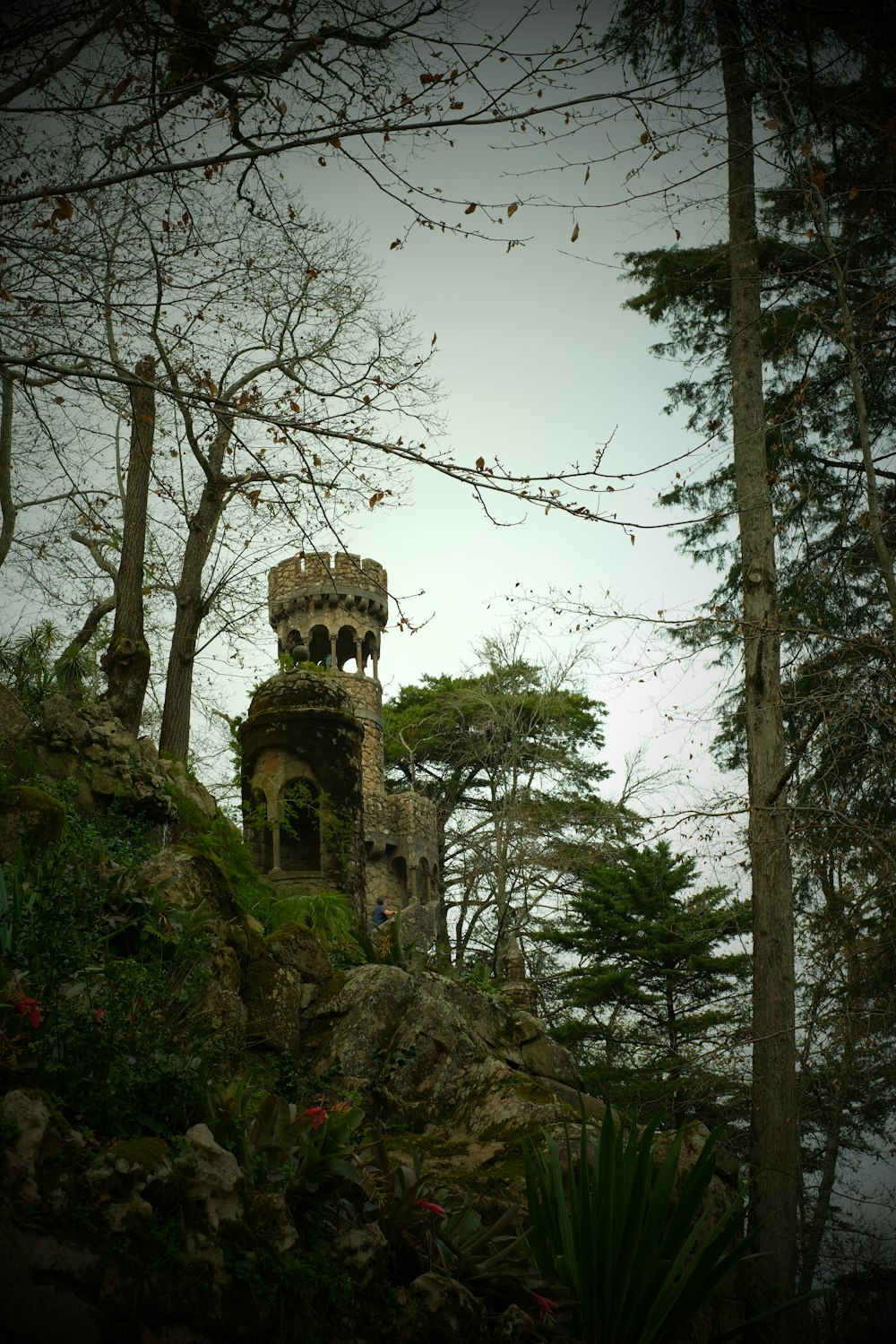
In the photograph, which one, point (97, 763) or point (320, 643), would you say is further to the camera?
point (320, 643)

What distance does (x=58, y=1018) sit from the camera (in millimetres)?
3547

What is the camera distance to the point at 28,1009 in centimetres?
351

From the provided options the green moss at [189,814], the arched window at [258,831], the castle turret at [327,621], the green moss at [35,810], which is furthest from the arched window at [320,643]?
the green moss at [35,810]

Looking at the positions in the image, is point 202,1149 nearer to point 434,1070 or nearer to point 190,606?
point 434,1070

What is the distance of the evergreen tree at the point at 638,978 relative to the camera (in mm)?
17281

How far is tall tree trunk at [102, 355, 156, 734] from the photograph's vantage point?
11.1 meters

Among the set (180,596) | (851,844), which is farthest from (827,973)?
(180,596)

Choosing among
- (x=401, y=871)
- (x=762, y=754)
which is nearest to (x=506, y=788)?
(x=401, y=871)

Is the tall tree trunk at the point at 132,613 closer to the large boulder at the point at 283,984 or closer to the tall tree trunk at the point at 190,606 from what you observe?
the tall tree trunk at the point at 190,606

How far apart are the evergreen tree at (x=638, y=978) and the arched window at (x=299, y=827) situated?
6.43 m

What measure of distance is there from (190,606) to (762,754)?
7.83 m

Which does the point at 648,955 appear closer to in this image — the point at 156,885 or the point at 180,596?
the point at 180,596

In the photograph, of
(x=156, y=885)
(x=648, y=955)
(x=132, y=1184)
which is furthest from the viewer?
(x=648, y=955)

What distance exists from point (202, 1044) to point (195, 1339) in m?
1.58
